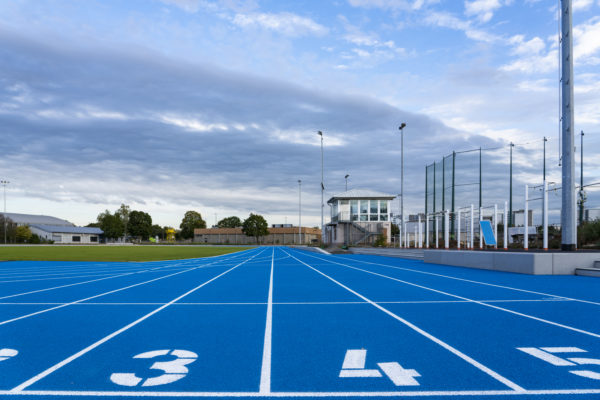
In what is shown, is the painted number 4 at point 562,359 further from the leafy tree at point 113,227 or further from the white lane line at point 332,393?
the leafy tree at point 113,227

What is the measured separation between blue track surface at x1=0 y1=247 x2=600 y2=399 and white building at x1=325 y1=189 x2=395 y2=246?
42035 mm

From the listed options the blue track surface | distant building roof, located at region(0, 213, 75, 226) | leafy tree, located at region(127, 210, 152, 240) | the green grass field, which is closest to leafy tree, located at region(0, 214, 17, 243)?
distant building roof, located at region(0, 213, 75, 226)

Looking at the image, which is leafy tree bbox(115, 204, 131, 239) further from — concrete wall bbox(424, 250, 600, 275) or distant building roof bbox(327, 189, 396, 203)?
concrete wall bbox(424, 250, 600, 275)

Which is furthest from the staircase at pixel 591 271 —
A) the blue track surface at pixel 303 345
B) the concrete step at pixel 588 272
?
the blue track surface at pixel 303 345

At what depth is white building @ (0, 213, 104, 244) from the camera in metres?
108

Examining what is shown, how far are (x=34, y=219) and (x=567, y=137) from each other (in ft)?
471

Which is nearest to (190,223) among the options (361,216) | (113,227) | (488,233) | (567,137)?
(113,227)

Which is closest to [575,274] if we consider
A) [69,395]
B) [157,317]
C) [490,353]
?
[490,353]

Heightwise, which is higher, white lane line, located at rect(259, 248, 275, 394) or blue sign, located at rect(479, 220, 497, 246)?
blue sign, located at rect(479, 220, 497, 246)

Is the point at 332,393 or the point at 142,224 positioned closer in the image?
the point at 332,393

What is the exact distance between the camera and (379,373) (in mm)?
4488

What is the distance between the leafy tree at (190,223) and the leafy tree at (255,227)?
32.1 meters

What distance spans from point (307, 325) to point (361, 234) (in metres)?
46.1

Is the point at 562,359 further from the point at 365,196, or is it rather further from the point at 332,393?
the point at 365,196
